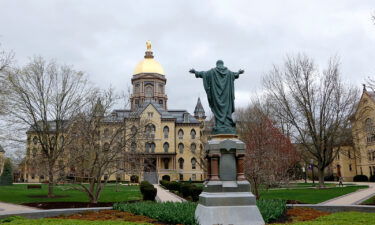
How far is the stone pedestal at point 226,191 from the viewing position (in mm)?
9352

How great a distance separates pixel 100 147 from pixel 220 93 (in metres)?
10.6

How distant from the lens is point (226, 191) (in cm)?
980

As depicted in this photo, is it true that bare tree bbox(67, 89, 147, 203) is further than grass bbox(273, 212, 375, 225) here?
Yes

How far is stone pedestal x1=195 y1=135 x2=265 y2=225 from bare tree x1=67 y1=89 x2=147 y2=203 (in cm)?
931

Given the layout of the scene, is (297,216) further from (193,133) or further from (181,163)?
(193,133)

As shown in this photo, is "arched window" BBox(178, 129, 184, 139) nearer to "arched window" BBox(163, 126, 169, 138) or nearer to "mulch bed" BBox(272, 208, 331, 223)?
"arched window" BBox(163, 126, 169, 138)

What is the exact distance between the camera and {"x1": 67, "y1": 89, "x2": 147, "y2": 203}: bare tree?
59.9 ft

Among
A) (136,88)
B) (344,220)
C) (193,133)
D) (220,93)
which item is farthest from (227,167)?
(136,88)

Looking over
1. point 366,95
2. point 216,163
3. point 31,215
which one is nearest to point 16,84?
point 31,215

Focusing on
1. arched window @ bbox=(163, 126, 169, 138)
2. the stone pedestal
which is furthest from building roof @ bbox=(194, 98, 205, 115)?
the stone pedestal

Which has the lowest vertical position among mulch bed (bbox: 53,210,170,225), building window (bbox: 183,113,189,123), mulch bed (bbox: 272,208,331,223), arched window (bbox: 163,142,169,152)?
mulch bed (bbox: 272,208,331,223)

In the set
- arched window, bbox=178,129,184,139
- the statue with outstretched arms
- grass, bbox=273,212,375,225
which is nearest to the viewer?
grass, bbox=273,212,375,225

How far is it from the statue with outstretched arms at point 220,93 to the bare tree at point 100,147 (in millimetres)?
8842

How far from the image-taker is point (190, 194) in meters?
25.5
